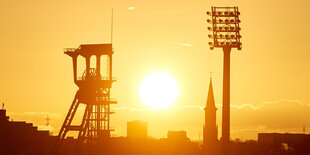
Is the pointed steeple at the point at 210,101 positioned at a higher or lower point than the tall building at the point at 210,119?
higher

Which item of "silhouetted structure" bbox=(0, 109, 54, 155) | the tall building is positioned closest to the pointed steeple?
the tall building

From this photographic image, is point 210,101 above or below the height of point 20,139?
above

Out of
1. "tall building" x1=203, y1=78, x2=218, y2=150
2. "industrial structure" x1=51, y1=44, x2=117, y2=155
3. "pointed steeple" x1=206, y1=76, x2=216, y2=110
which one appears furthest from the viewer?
"pointed steeple" x1=206, y1=76, x2=216, y2=110

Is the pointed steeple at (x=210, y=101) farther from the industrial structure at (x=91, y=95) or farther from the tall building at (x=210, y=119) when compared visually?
the industrial structure at (x=91, y=95)

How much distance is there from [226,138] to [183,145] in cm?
7084

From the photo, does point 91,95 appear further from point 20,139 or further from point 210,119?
point 210,119

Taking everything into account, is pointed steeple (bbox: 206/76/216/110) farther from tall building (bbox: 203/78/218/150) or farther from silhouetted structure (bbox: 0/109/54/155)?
silhouetted structure (bbox: 0/109/54/155)

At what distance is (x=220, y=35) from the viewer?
105438 mm

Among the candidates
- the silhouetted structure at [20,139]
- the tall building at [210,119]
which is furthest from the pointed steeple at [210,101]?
the silhouetted structure at [20,139]

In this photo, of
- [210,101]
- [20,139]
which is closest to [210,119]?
[210,101]

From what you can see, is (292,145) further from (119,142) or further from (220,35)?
(220,35)

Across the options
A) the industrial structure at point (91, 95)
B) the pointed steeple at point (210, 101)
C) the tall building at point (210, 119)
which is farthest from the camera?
the pointed steeple at point (210, 101)

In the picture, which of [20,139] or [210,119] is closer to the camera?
[20,139]

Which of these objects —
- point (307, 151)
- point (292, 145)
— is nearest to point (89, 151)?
point (307, 151)
